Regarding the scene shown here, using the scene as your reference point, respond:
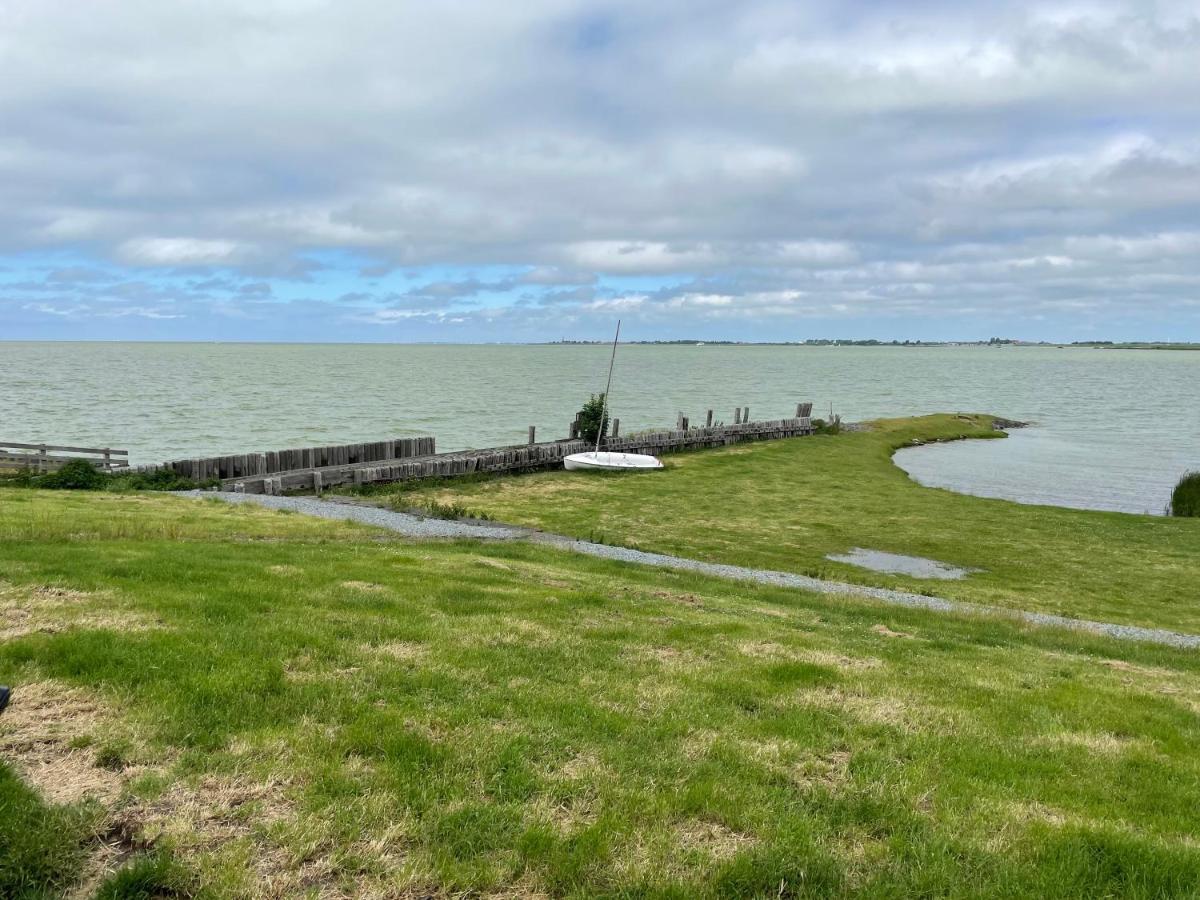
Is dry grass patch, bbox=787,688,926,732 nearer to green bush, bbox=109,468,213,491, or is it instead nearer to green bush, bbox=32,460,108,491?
green bush, bbox=109,468,213,491

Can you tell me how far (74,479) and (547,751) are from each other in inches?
1080

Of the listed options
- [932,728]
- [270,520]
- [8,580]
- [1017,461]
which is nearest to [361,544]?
[270,520]

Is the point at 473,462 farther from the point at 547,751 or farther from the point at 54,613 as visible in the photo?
the point at 547,751

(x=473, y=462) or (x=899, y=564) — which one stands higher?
(x=473, y=462)

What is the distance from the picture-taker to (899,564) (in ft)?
75.8

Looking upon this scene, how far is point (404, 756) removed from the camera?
5.95 meters

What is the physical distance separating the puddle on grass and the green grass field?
10192 mm

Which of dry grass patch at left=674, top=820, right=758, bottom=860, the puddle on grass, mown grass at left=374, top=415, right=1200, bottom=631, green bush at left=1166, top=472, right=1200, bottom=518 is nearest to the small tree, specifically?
mown grass at left=374, top=415, right=1200, bottom=631

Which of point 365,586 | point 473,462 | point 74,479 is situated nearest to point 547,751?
point 365,586

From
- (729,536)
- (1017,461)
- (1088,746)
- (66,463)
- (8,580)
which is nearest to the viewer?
(1088,746)

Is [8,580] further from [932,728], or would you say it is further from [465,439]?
[465,439]

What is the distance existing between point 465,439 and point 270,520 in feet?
119

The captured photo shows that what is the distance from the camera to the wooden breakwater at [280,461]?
2983cm

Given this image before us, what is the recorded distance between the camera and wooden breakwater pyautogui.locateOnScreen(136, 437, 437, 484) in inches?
1174
